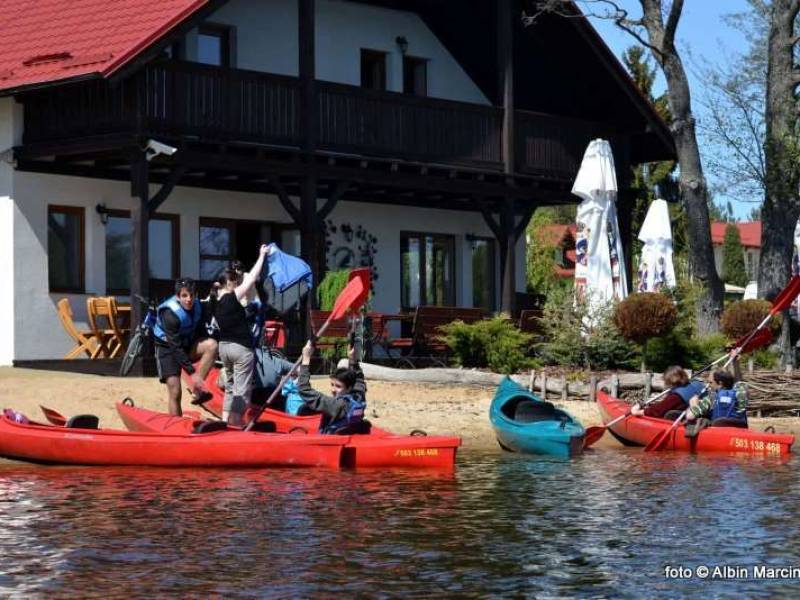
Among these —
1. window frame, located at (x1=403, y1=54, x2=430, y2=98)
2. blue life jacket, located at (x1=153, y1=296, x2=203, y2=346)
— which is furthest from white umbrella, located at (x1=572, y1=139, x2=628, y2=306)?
blue life jacket, located at (x1=153, y1=296, x2=203, y2=346)

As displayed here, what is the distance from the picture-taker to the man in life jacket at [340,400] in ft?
54.5

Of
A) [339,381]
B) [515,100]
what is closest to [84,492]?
[339,381]

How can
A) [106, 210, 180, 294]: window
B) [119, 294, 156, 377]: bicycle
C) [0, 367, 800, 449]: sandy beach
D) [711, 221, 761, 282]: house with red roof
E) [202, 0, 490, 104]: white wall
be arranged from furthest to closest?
[711, 221, 761, 282]: house with red roof, [202, 0, 490, 104]: white wall, [106, 210, 180, 294]: window, [119, 294, 156, 377]: bicycle, [0, 367, 800, 449]: sandy beach

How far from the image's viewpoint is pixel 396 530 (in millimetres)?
12250

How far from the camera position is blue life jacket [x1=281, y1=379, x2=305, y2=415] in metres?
17.8

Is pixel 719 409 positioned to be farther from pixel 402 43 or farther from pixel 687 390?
pixel 402 43

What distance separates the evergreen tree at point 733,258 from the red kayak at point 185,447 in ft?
245

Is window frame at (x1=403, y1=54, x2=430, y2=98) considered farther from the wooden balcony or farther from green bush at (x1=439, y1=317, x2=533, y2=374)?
green bush at (x1=439, y1=317, x2=533, y2=374)

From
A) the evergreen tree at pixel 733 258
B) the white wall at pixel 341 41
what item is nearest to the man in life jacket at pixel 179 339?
the white wall at pixel 341 41

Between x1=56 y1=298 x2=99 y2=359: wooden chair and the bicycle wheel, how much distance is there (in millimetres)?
1457

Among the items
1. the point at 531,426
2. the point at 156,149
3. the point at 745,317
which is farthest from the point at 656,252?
the point at 531,426

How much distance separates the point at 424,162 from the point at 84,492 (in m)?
13.5

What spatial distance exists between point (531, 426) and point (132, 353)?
603 centimetres

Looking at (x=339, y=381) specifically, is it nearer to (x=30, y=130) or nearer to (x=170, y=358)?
(x=170, y=358)
